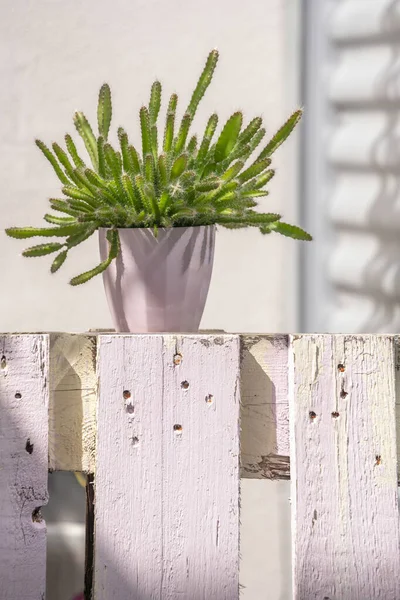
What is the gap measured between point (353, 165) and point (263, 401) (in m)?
1.07

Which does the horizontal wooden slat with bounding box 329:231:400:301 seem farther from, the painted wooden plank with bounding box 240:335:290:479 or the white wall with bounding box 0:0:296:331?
the painted wooden plank with bounding box 240:335:290:479

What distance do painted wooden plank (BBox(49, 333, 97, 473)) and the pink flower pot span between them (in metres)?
0.12

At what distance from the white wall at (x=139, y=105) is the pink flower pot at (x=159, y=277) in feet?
2.84

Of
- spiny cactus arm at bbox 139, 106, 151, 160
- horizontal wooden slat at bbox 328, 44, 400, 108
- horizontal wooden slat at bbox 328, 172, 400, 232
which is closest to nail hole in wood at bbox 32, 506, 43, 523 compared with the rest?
spiny cactus arm at bbox 139, 106, 151, 160

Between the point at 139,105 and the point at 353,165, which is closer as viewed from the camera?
the point at 353,165

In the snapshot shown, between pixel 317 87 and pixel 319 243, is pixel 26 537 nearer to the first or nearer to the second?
pixel 319 243

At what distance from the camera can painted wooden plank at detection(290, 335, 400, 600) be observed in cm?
65

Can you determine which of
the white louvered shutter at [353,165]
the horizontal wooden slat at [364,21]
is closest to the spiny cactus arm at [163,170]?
the white louvered shutter at [353,165]

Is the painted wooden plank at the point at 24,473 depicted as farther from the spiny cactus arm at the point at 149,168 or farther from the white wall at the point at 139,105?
the white wall at the point at 139,105

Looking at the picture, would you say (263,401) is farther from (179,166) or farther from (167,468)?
(179,166)

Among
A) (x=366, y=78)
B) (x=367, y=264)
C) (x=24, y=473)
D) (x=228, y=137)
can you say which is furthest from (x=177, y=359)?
(x=366, y=78)

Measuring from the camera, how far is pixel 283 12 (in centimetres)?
169

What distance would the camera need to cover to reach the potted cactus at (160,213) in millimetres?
787

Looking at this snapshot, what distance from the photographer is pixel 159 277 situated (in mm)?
815
